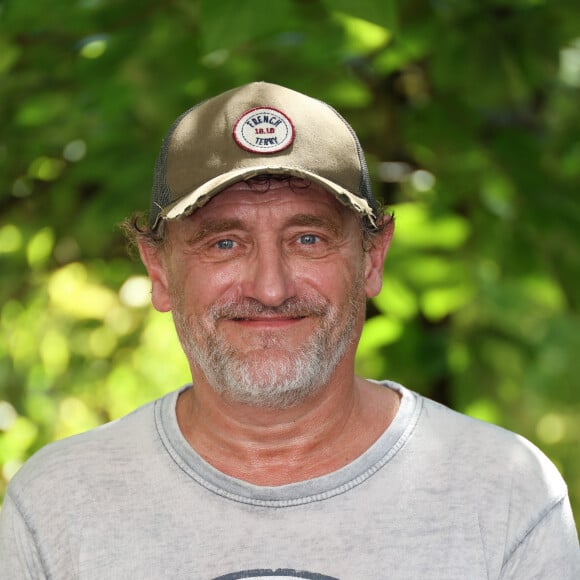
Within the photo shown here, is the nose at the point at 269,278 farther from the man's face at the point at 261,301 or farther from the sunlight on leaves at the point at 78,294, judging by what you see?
the sunlight on leaves at the point at 78,294

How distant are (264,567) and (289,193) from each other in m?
0.65

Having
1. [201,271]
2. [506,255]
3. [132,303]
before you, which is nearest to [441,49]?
[506,255]

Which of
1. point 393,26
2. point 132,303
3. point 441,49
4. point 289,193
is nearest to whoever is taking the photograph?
point 393,26

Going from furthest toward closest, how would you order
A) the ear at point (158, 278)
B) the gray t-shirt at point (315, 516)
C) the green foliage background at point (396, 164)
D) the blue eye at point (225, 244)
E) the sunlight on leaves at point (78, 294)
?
the sunlight on leaves at point (78, 294)
the green foliage background at point (396, 164)
the ear at point (158, 278)
the blue eye at point (225, 244)
the gray t-shirt at point (315, 516)

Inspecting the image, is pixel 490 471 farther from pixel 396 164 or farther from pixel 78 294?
pixel 78 294

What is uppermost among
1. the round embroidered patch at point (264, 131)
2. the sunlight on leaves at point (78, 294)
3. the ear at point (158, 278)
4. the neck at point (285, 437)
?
the round embroidered patch at point (264, 131)

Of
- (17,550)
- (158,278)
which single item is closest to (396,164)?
(158,278)

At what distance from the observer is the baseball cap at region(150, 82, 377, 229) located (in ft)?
5.78

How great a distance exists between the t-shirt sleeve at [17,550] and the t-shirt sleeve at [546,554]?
822 millimetres

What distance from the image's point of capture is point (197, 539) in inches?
68.2

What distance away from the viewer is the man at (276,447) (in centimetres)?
172

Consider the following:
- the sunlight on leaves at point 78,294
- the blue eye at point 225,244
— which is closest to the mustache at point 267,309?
the blue eye at point 225,244

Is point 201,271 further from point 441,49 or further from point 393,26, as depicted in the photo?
point 441,49

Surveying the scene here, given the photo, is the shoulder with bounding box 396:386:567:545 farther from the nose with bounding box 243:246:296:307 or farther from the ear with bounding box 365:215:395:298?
the nose with bounding box 243:246:296:307
